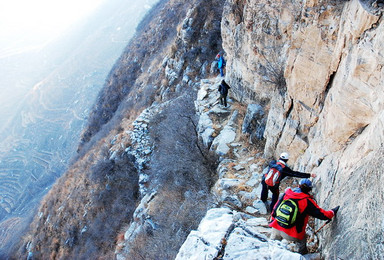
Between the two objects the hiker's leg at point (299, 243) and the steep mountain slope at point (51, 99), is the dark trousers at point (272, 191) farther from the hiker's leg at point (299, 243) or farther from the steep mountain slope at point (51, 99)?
the steep mountain slope at point (51, 99)

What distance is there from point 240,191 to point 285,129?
2171 mm

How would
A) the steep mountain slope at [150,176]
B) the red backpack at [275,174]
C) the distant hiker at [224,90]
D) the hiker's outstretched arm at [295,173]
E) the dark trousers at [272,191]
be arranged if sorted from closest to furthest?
the hiker's outstretched arm at [295,173]
the red backpack at [275,174]
the dark trousers at [272,191]
the steep mountain slope at [150,176]
the distant hiker at [224,90]

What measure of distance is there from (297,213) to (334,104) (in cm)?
229

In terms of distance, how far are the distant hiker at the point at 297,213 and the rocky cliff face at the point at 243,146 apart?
209mm

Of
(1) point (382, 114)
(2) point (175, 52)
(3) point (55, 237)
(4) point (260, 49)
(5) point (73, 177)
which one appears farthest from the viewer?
(2) point (175, 52)

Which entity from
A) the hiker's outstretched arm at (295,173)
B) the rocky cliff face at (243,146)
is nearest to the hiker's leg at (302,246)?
the rocky cliff face at (243,146)

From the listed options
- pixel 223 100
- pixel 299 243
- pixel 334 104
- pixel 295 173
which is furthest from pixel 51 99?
pixel 299 243

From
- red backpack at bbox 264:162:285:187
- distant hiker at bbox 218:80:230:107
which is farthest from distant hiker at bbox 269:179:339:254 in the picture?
distant hiker at bbox 218:80:230:107

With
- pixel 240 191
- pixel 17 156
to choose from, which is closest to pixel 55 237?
pixel 240 191

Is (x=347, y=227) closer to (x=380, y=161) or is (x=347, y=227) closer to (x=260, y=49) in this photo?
(x=380, y=161)

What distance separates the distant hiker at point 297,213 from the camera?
4.13 metres

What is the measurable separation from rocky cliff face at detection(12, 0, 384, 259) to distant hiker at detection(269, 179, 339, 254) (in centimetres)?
21

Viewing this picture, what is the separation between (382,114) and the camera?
3.61 m

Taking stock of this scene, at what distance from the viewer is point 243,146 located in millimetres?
9562
